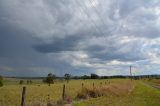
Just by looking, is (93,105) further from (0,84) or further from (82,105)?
(0,84)

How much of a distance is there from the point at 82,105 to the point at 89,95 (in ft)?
31.9

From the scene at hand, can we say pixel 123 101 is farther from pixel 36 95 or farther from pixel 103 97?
pixel 36 95

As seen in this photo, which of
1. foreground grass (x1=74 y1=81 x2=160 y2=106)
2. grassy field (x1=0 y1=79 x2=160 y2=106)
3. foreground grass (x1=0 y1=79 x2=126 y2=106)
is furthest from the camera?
foreground grass (x1=0 y1=79 x2=126 y2=106)

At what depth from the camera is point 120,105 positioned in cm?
2344

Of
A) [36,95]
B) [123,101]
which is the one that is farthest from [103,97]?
[36,95]

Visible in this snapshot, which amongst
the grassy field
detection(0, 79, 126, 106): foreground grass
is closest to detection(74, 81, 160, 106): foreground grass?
the grassy field

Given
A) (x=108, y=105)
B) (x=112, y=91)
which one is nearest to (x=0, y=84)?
(x=112, y=91)

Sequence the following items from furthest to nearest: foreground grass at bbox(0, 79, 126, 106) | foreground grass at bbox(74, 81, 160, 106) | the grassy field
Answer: foreground grass at bbox(0, 79, 126, 106) → the grassy field → foreground grass at bbox(74, 81, 160, 106)

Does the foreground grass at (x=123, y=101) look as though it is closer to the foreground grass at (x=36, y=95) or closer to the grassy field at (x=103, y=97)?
the grassy field at (x=103, y=97)

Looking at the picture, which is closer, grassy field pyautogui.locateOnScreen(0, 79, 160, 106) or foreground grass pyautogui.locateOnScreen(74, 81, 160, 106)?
foreground grass pyautogui.locateOnScreen(74, 81, 160, 106)

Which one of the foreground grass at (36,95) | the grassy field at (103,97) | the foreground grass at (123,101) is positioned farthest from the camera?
the foreground grass at (36,95)

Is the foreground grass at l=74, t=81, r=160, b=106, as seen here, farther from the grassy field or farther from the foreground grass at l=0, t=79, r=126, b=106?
the foreground grass at l=0, t=79, r=126, b=106

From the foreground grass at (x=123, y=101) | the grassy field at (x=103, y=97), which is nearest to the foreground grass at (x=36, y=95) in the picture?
the grassy field at (x=103, y=97)

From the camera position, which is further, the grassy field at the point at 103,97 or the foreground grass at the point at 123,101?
the grassy field at the point at 103,97
